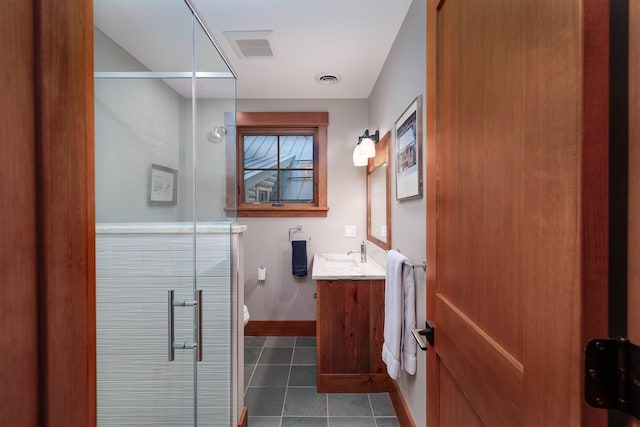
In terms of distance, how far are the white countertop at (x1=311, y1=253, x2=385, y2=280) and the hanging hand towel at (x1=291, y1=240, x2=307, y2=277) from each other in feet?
0.42

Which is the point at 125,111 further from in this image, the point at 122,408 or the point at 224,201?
the point at 122,408

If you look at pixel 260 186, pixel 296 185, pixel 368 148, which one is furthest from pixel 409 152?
pixel 260 186

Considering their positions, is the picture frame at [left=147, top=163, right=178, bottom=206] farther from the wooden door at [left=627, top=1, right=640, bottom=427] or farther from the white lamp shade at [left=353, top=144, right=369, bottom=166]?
the white lamp shade at [left=353, top=144, right=369, bottom=166]

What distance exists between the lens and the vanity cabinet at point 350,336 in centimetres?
196

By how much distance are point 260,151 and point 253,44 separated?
3.88 ft

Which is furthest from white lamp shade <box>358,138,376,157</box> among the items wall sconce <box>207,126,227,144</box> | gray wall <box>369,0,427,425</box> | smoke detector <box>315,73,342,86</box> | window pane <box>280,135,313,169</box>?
wall sconce <box>207,126,227,144</box>

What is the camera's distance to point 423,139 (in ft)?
4.50

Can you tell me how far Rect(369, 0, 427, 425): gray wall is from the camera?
4.61ft

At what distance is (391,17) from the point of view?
1.67 m

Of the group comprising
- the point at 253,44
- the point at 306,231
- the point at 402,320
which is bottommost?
the point at 402,320

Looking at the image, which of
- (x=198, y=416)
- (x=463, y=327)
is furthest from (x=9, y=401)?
(x=198, y=416)

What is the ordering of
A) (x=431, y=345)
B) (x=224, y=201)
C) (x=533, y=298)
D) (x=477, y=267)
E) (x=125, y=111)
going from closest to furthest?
(x=533, y=298) → (x=477, y=267) → (x=431, y=345) → (x=125, y=111) → (x=224, y=201)

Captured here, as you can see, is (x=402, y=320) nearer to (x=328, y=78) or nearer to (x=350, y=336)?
(x=350, y=336)

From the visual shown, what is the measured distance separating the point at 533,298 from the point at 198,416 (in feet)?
5.12
